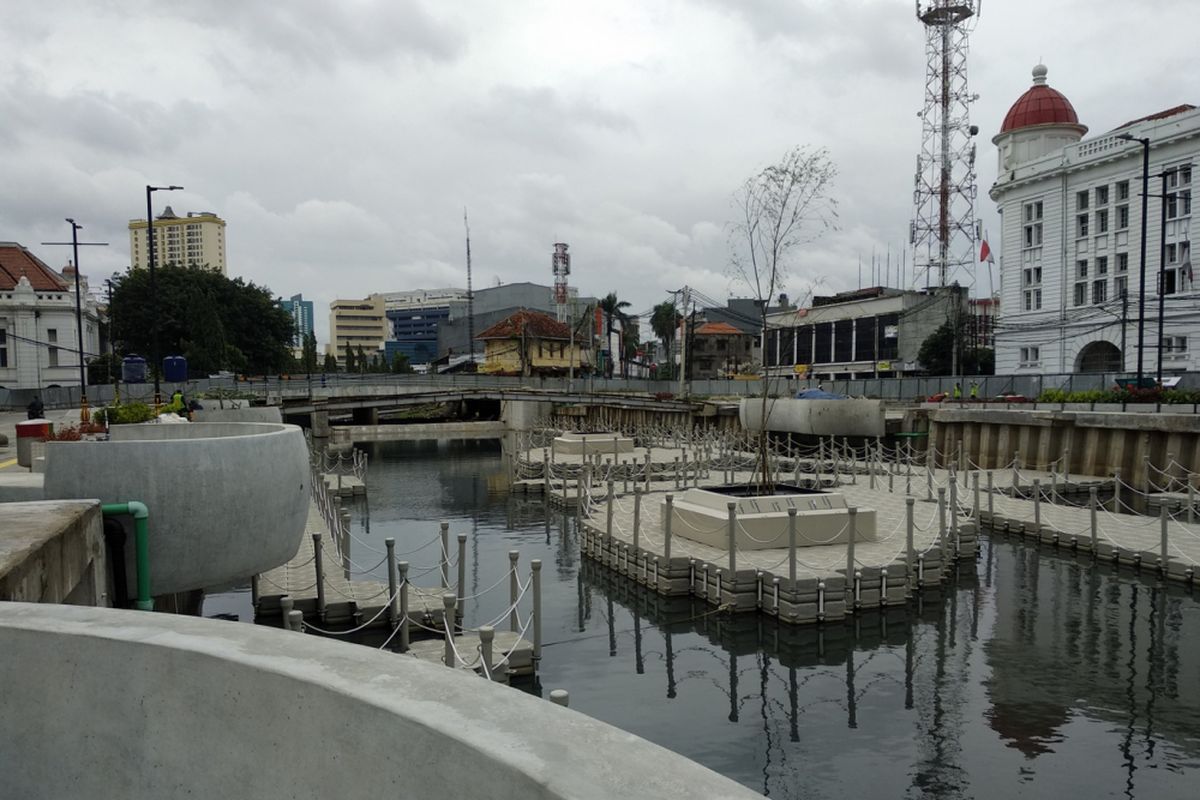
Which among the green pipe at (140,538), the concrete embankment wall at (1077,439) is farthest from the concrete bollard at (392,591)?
the concrete embankment wall at (1077,439)

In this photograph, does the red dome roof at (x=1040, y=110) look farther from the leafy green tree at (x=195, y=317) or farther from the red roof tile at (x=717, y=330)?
A: the leafy green tree at (x=195, y=317)

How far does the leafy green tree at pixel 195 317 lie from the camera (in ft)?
230

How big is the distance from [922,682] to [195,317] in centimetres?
7032

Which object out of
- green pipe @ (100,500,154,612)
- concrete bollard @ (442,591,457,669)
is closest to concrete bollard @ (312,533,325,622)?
concrete bollard @ (442,591,457,669)

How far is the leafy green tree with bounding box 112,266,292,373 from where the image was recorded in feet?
230

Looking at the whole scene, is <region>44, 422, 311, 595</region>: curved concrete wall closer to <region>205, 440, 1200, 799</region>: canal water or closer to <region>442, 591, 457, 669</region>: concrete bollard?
<region>442, 591, 457, 669</region>: concrete bollard

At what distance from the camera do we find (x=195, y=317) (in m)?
70.8

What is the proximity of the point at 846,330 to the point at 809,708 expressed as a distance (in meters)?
84.6

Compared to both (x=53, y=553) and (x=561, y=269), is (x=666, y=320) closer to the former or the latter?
(x=561, y=269)

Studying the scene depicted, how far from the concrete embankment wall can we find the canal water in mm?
10969

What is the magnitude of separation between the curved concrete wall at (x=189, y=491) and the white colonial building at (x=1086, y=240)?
4905 cm

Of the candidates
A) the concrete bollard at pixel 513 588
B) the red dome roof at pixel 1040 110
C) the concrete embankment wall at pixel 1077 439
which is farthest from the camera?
the red dome roof at pixel 1040 110

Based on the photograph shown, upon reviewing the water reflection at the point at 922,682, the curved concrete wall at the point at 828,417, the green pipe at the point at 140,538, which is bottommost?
the water reflection at the point at 922,682

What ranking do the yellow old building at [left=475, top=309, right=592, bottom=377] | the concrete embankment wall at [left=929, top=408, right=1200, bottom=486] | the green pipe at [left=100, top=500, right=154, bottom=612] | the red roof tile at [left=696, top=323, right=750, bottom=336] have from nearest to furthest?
the green pipe at [left=100, top=500, right=154, bottom=612] → the concrete embankment wall at [left=929, top=408, right=1200, bottom=486] → the yellow old building at [left=475, top=309, right=592, bottom=377] → the red roof tile at [left=696, top=323, right=750, bottom=336]
